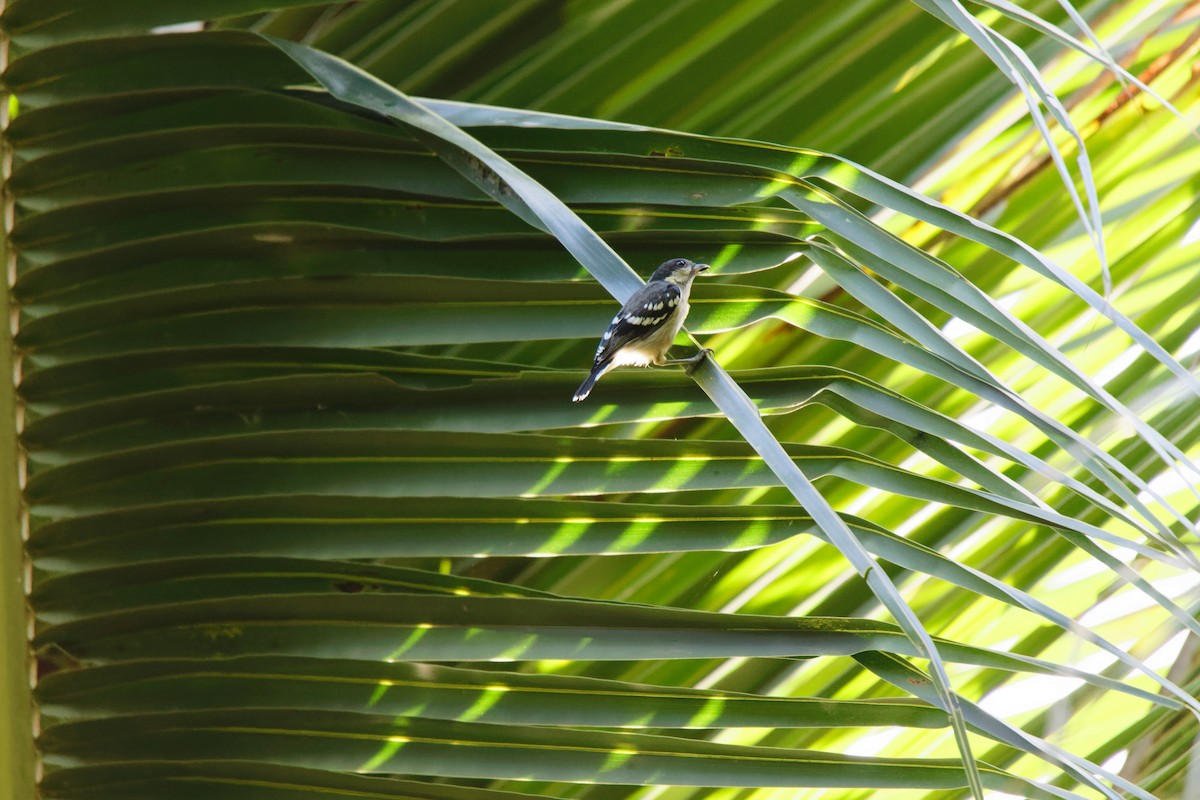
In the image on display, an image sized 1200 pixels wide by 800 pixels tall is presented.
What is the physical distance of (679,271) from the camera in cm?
179

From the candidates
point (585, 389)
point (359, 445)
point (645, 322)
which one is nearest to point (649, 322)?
point (645, 322)

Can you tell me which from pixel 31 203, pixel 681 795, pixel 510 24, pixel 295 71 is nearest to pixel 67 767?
pixel 31 203

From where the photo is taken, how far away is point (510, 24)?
2066mm

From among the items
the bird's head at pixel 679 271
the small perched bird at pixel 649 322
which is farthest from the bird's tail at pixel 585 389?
the bird's head at pixel 679 271

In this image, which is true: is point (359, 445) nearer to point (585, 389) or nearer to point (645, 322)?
point (585, 389)

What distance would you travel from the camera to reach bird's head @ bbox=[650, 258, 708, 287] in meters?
1.59

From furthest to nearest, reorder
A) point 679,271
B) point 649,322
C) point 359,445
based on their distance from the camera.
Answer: point 649,322, point 679,271, point 359,445

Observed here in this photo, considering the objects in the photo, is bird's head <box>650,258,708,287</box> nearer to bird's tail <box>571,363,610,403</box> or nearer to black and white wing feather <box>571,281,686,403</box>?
black and white wing feather <box>571,281,686,403</box>

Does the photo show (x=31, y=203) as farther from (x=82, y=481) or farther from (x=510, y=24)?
(x=510, y=24)

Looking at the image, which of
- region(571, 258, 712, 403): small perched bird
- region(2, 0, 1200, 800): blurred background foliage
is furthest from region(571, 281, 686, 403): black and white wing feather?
region(2, 0, 1200, 800): blurred background foliage

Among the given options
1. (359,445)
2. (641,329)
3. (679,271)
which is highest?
(641,329)

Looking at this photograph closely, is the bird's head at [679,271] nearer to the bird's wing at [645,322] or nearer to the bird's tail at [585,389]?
the bird's wing at [645,322]

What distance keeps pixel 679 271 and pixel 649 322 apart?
44cm

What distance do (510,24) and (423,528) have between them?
1063 millimetres
